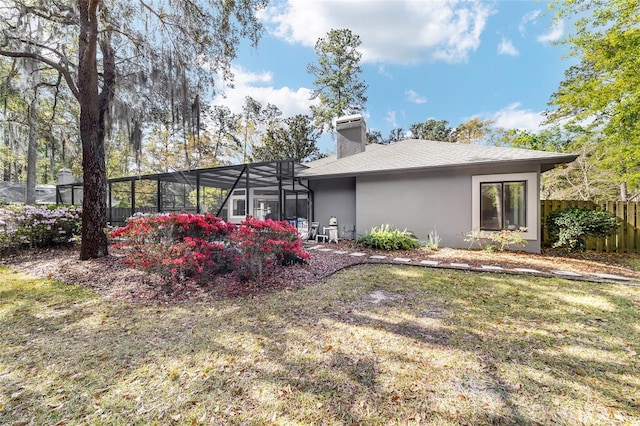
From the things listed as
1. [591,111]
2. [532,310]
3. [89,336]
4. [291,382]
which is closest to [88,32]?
[89,336]

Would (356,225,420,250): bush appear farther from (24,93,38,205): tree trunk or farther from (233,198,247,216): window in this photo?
(24,93,38,205): tree trunk

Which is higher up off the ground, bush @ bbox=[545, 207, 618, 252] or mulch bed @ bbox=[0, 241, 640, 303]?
bush @ bbox=[545, 207, 618, 252]

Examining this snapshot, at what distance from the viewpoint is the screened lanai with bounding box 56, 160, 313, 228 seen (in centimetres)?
915

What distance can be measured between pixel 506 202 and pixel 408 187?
272 centimetres

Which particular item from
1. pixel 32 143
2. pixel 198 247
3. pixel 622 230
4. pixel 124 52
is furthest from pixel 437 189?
pixel 32 143

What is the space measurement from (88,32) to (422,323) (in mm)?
8441

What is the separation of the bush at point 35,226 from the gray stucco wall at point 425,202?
366 inches

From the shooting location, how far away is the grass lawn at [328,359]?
1773mm

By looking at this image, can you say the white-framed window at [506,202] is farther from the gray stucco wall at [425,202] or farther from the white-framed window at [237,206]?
the white-framed window at [237,206]

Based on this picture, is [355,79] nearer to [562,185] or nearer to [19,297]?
[562,185]

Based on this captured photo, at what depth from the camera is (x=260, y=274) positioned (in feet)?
15.1

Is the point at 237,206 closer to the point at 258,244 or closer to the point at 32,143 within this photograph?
the point at 32,143

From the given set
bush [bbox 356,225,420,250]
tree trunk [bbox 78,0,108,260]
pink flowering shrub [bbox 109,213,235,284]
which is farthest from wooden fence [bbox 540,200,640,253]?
tree trunk [bbox 78,0,108,260]

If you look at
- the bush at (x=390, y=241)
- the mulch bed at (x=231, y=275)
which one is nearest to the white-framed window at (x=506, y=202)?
the mulch bed at (x=231, y=275)
